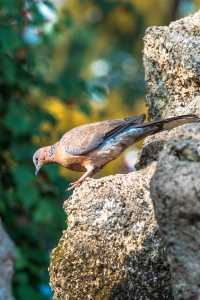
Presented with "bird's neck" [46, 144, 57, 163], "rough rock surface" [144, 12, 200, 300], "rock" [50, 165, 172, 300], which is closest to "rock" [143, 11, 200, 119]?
"rock" [50, 165, 172, 300]

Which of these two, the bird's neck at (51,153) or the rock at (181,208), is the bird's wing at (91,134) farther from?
the rock at (181,208)

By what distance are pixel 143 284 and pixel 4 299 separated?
5.17ft

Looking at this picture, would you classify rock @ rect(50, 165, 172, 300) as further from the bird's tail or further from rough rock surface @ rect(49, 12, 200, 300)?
the bird's tail

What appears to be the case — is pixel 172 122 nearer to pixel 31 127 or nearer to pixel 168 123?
pixel 168 123

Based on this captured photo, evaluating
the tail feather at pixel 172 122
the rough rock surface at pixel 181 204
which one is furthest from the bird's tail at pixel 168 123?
the rough rock surface at pixel 181 204

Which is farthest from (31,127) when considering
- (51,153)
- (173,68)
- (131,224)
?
(131,224)

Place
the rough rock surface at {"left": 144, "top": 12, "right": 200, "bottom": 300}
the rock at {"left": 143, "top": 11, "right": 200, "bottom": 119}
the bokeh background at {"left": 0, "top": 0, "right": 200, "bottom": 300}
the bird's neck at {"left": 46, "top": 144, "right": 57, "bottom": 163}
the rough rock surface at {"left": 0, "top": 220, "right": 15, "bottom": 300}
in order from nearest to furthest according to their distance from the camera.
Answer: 1. the rough rock surface at {"left": 144, "top": 12, "right": 200, "bottom": 300}
2. the rock at {"left": 143, "top": 11, "right": 200, "bottom": 119}
3. the rough rock surface at {"left": 0, "top": 220, "right": 15, "bottom": 300}
4. the bird's neck at {"left": 46, "top": 144, "right": 57, "bottom": 163}
5. the bokeh background at {"left": 0, "top": 0, "right": 200, "bottom": 300}

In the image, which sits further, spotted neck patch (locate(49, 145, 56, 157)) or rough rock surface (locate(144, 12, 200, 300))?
spotted neck patch (locate(49, 145, 56, 157))

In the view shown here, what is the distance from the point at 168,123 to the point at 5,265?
1603mm

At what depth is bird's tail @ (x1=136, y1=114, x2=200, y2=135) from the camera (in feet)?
19.5

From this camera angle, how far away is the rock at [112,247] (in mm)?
5691

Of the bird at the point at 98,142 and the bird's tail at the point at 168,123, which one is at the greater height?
the bird's tail at the point at 168,123

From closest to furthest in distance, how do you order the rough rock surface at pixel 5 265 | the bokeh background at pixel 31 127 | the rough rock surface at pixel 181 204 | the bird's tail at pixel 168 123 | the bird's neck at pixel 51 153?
the rough rock surface at pixel 181 204 < the bird's tail at pixel 168 123 < the rough rock surface at pixel 5 265 < the bird's neck at pixel 51 153 < the bokeh background at pixel 31 127

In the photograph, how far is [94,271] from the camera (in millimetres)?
5816
